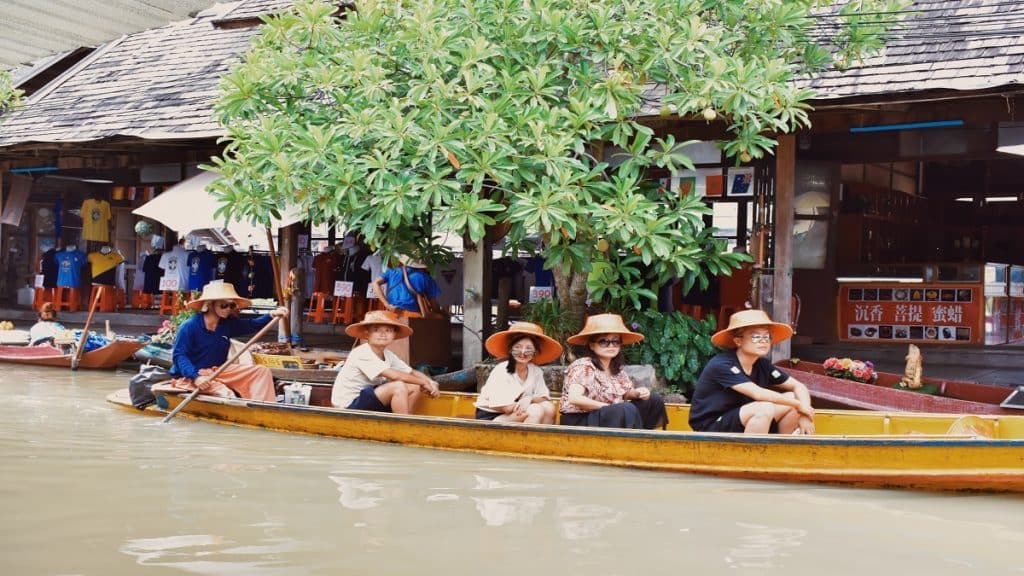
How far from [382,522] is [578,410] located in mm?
2167

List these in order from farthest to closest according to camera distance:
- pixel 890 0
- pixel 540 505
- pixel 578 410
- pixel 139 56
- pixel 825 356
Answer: pixel 139 56 < pixel 825 356 < pixel 890 0 < pixel 578 410 < pixel 540 505

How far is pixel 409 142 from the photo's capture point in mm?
8133

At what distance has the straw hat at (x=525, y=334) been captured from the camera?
7.63 metres

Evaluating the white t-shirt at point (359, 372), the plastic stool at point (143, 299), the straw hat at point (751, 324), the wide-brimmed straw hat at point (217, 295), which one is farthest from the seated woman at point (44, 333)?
the straw hat at point (751, 324)

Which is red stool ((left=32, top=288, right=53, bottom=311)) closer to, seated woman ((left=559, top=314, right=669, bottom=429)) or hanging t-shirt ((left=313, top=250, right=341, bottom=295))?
hanging t-shirt ((left=313, top=250, right=341, bottom=295))

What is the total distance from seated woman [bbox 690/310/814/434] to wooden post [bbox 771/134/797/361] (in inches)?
136

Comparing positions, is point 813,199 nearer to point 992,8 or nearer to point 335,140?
point 992,8

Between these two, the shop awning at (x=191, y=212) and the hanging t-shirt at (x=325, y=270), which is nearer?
the shop awning at (x=191, y=212)

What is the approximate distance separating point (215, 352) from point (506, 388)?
109 inches

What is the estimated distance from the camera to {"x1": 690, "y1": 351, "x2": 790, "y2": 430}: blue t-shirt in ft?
23.2

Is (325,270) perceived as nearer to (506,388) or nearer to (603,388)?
(506,388)

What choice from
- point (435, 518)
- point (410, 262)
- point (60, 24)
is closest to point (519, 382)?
point (435, 518)

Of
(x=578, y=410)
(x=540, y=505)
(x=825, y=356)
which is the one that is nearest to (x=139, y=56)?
(x=825, y=356)

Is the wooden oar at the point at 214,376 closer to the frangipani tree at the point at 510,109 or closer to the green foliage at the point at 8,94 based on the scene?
the frangipani tree at the point at 510,109
